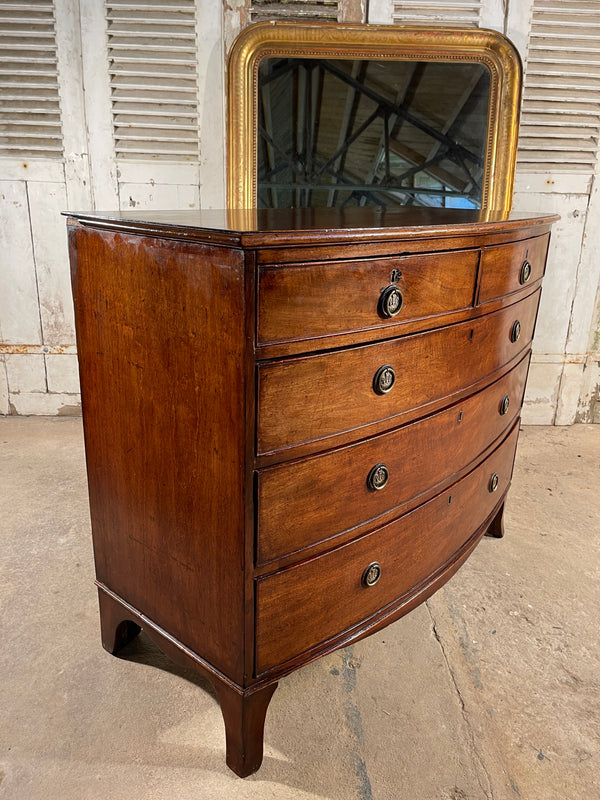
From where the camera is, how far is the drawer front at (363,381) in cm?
128

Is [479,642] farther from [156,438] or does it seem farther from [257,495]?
[156,438]

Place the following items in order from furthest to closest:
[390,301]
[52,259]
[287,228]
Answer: [52,259] < [390,301] < [287,228]

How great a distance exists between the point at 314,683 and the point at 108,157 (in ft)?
9.16

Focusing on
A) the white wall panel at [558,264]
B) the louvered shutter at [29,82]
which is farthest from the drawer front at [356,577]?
the louvered shutter at [29,82]

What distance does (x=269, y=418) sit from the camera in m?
1.27

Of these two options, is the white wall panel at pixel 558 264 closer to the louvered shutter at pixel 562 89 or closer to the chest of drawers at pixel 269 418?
the louvered shutter at pixel 562 89

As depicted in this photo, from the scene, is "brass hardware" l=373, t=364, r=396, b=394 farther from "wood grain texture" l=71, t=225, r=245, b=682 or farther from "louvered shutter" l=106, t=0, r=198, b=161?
"louvered shutter" l=106, t=0, r=198, b=161

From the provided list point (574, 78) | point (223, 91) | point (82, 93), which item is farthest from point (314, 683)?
point (574, 78)

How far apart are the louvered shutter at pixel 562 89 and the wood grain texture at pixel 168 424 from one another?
107 inches

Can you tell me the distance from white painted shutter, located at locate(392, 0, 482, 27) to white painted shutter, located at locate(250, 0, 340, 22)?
1.06 feet

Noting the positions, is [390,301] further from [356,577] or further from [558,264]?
[558,264]


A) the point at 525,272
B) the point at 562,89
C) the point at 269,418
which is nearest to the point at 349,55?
the point at 562,89

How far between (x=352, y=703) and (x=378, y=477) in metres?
0.66

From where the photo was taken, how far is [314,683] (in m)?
1.79
